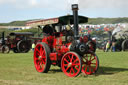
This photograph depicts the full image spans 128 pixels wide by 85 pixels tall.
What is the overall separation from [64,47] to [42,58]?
1.01 metres

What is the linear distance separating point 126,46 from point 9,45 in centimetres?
1017

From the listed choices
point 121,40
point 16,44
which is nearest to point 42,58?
point 16,44

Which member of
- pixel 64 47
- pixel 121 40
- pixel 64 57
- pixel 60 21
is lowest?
pixel 121 40

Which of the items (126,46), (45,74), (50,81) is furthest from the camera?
(126,46)

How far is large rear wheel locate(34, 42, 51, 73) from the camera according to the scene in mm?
8234

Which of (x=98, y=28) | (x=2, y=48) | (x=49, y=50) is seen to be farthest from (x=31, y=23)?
(x=98, y=28)

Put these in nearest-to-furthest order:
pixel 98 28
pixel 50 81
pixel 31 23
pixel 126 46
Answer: pixel 50 81
pixel 31 23
pixel 126 46
pixel 98 28

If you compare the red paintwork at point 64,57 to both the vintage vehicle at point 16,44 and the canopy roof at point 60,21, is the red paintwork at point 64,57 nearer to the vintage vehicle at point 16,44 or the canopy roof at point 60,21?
the canopy roof at point 60,21

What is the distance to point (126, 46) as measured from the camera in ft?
70.4

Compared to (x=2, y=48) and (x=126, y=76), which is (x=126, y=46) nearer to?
(x=2, y=48)

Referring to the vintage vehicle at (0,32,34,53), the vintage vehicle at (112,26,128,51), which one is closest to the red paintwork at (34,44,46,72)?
the vintage vehicle at (0,32,34,53)

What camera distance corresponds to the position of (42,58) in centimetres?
866

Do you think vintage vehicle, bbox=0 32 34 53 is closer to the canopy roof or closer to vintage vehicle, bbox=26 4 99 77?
vintage vehicle, bbox=26 4 99 77

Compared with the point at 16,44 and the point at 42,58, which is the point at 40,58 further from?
the point at 16,44
